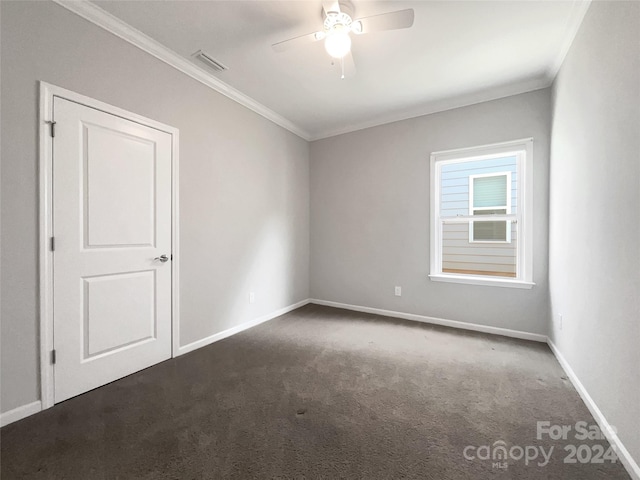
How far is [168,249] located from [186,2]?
196 centimetres

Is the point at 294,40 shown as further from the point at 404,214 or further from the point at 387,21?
the point at 404,214

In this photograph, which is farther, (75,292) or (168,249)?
(168,249)

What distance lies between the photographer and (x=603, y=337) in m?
1.61

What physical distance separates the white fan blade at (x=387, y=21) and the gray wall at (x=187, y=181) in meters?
1.81

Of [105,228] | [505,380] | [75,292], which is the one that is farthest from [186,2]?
[505,380]

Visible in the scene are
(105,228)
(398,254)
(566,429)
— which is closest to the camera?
(566,429)

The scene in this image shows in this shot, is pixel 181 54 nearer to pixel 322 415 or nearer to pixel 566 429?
pixel 322 415

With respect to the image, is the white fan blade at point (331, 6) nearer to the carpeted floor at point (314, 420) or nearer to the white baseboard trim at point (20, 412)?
the carpeted floor at point (314, 420)

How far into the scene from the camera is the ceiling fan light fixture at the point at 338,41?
1.89 meters

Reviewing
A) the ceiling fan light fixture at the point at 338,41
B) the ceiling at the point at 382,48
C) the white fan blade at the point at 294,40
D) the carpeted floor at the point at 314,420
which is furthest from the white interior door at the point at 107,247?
the ceiling fan light fixture at the point at 338,41

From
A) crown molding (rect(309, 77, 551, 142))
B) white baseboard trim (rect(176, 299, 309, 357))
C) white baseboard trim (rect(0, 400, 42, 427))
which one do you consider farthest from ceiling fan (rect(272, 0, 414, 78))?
white baseboard trim (rect(0, 400, 42, 427))

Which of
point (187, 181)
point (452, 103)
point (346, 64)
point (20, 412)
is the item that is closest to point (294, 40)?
point (346, 64)

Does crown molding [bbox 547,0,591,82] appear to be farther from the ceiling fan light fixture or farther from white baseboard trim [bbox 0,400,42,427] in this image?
white baseboard trim [bbox 0,400,42,427]

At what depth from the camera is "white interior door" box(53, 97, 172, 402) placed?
6.05ft
